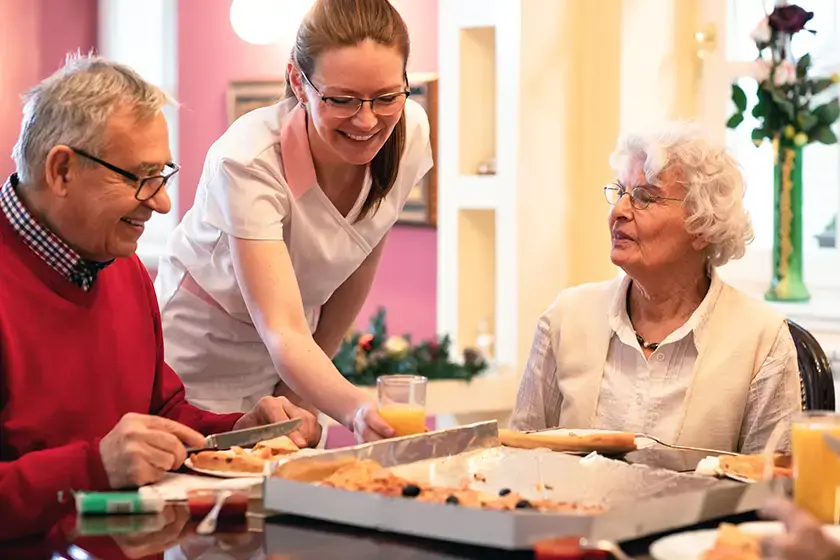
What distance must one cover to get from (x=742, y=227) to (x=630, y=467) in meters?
0.98

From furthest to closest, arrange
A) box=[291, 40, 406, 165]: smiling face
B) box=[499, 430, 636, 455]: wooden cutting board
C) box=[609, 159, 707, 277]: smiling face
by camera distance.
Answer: box=[609, 159, 707, 277]: smiling face → box=[291, 40, 406, 165]: smiling face → box=[499, 430, 636, 455]: wooden cutting board

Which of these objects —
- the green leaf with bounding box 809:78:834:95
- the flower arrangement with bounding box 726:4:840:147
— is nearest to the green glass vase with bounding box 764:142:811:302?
the flower arrangement with bounding box 726:4:840:147

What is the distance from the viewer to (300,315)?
2387 mm

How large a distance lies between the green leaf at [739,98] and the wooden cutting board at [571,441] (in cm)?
208

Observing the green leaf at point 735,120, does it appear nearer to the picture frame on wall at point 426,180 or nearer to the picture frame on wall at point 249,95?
the picture frame on wall at point 426,180

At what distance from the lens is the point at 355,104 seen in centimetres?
237

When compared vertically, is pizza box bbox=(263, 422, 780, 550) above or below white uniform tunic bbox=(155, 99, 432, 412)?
below

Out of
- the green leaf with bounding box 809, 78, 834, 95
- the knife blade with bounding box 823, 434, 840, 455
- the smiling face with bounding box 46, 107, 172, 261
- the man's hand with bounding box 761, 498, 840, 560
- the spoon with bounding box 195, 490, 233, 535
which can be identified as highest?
the green leaf with bounding box 809, 78, 834, 95

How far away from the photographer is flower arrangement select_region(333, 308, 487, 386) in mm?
4246

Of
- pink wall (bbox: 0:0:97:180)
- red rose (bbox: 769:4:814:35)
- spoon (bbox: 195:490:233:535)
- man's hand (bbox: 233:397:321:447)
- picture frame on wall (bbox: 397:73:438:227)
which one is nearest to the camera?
spoon (bbox: 195:490:233:535)

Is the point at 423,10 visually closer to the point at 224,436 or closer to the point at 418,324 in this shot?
the point at 418,324

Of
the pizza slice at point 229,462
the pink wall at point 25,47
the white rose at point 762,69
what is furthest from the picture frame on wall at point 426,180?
the pizza slice at point 229,462

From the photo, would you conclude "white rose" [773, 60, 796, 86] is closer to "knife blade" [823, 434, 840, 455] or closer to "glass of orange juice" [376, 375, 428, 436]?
"glass of orange juice" [376, 375, 428, 436]

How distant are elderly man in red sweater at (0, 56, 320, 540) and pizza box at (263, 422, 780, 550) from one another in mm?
303
